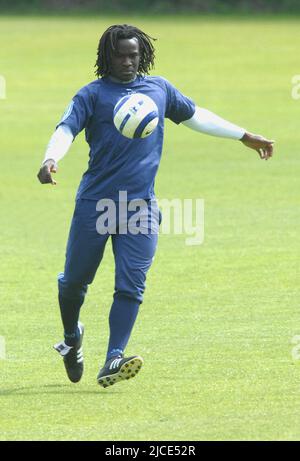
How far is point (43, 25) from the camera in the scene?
42.6m

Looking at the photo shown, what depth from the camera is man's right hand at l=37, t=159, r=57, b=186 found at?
803 centimetres

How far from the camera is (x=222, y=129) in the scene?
9102 millimetres

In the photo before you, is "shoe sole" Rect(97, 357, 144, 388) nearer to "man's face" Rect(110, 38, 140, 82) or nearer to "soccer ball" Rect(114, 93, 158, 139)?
"soccer ball" Rect(114, 93, 158, 139)

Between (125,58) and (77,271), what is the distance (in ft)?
4.30

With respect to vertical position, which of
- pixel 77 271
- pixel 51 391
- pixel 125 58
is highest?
pixel 125 58

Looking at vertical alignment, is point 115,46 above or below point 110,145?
above

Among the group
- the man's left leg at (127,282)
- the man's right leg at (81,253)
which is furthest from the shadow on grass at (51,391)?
the man's right leg at (81,253)

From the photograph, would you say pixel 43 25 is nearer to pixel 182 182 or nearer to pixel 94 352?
pixel 182 182

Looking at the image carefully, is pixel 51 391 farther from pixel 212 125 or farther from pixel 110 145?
pixel 212 125

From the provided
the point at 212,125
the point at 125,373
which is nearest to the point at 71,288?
the point at 125,373

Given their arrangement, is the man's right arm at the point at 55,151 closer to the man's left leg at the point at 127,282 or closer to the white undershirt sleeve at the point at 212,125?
the man's left leg at the point at 127,282

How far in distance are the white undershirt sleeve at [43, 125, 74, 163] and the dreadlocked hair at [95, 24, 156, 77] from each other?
487 mm

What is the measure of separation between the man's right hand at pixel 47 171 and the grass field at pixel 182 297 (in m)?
1.29
